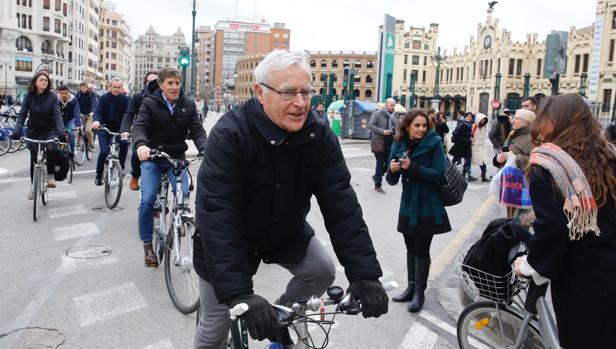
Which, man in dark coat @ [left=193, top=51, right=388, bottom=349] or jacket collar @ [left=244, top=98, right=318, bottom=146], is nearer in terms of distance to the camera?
man in dark coat @ [left=193, top=51, right=388, bottom=349]

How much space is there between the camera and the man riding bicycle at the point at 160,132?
18.6 feet

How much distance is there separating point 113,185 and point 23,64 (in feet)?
253

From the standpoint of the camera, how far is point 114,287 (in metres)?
5.32

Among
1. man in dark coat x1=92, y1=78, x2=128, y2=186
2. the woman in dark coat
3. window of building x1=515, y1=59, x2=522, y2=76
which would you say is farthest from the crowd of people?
window of building x1=515, y1=59, x2=522, y2=76

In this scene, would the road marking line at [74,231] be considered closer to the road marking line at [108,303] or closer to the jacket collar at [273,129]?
the road marking line at [108,303]

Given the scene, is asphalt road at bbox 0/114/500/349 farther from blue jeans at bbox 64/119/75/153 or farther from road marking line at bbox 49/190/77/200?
blue jeans at bbox 64/119/75/153

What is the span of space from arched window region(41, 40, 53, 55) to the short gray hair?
86986mm

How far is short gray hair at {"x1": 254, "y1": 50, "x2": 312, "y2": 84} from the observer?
2.45 m

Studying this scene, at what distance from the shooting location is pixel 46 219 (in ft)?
26.2

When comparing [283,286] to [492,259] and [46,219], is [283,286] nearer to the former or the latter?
[492,259]

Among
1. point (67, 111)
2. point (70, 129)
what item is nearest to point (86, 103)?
point (67, 111)

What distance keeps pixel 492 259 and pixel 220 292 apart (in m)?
1.72

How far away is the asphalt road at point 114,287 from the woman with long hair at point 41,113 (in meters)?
1.16

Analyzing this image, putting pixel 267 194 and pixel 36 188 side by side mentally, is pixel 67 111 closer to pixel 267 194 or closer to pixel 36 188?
pixel 36 188
